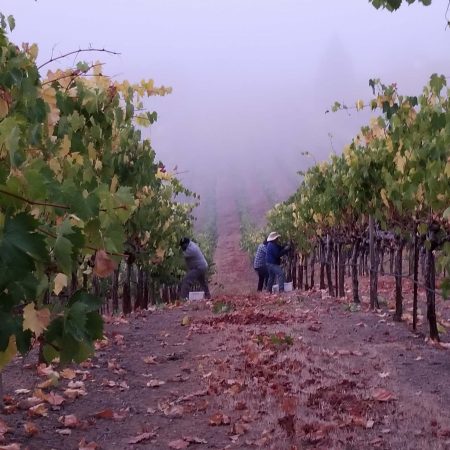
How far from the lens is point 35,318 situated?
1924 mm

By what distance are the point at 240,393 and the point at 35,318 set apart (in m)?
4.11

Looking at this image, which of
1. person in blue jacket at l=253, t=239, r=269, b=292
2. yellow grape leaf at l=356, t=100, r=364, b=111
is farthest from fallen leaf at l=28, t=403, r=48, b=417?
person in blue jacket at l=253, t=239, r=269, b=292

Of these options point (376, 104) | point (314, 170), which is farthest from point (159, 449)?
point (314, 170)

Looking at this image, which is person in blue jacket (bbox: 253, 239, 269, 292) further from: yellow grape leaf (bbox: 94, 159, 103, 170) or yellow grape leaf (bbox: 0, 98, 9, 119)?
yellow grape leaf (bbox: 0, 98, 9, 119)

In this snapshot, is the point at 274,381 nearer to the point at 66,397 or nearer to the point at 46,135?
the point at 66,397

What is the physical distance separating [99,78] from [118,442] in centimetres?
368

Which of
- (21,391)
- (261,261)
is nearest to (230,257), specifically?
(261,261)

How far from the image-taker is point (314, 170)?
16859mm

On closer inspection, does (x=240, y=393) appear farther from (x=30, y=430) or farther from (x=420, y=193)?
(x=420, y=193)

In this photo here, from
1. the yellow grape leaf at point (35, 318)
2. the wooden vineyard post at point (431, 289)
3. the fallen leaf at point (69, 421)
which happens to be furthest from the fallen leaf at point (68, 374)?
the yellow grape leaf at point (35, 318)

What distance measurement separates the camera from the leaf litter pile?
4.71 metres

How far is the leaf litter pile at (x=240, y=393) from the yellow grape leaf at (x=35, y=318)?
1713 mm

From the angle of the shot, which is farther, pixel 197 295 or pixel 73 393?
pixel 197 295

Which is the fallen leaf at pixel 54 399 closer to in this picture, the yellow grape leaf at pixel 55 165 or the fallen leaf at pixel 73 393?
the fallen leaf at pixel 73 393
